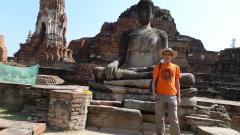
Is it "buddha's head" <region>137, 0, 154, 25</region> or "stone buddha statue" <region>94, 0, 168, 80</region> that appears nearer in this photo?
"stone buddha statue" <region>94, 0, 168, 80</region>

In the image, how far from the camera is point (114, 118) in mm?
4812

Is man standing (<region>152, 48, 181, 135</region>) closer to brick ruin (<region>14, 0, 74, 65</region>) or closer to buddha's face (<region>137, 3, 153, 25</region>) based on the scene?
buddha's face (<region>137, 3, 153, 25</region>)

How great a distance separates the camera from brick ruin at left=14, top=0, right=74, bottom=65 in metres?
23.3

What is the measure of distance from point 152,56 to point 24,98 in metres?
2.86

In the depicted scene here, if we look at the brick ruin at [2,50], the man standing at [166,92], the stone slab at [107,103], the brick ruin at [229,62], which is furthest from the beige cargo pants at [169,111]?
the brick ruin at [229,62]

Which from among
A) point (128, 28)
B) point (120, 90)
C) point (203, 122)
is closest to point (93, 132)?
point (120, 90)

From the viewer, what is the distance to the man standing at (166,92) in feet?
13.1

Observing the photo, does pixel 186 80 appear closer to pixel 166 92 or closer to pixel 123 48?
pixel 166 92

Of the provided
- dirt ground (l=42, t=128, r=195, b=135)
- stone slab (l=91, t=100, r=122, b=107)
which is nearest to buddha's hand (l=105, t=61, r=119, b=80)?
stone slab (l=91, t=100, r=122, b=107)

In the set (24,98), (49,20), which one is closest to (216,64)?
(49,20)

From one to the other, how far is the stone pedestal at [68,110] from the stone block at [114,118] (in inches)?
10.2

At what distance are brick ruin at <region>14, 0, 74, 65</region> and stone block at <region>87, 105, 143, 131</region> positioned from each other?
18.1 metres

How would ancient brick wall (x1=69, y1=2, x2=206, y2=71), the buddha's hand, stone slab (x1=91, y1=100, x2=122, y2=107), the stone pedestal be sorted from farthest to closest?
1. ancient brick wall (x1=69, y1=2, x2=206, y2=71)
2. the buddha's hand
3. stone slab (x1=91, y1=100, x2=122, y2=107)
4. the stone pedestal

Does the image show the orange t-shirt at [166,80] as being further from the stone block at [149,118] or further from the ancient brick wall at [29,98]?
the ancient brick wall at [29,98]
